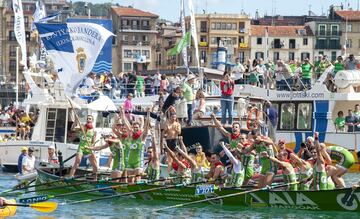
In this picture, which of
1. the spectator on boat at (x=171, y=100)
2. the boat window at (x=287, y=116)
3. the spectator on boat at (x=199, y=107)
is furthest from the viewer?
the boat window at (x=287, y=116)

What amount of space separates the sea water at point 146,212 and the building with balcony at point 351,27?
101553mm

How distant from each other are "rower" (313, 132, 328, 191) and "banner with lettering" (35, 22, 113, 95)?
11.9 metres

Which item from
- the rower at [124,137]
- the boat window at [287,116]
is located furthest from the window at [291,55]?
the rower at [124,137]

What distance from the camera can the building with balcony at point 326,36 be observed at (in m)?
130

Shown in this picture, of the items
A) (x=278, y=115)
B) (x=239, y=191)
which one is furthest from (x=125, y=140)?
(x=278, y=115)

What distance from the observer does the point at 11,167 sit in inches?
1727

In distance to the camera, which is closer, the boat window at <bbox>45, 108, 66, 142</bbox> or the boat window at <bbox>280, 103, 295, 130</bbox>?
the boat window at <bbox>45, 108, 66, 142</bbox>

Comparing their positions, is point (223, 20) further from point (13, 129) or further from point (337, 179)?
point (337, 179)

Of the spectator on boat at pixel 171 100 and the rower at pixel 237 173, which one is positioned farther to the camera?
the spectator on boat at pixel 171 100

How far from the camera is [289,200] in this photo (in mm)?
27672

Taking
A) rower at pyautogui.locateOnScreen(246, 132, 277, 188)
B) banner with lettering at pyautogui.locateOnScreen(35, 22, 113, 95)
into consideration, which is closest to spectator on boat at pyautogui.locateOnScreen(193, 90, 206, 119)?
banner with lettering at pyautogui.locateOnScreen(35, 22, 113, 95)

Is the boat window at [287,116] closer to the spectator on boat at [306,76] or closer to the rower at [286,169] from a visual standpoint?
the spectator on boat at [306,76]

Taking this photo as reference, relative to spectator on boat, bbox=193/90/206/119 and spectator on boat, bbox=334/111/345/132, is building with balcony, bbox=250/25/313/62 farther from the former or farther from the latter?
spectator on boat, bbox=193/90/206/119

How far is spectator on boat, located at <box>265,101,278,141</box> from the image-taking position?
38.8m
